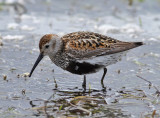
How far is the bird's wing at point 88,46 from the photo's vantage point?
24.3ft

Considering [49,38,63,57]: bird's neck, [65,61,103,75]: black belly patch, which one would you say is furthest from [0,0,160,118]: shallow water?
[49,38,63,57]: bird's neck

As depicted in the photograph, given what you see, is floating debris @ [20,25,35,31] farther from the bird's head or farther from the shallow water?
the bird's head

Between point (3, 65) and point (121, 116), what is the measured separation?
3899 mm

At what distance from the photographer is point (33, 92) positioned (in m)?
7.12

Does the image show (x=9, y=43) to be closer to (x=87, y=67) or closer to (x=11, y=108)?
(x=87, y=67)

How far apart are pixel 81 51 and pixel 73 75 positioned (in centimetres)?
119

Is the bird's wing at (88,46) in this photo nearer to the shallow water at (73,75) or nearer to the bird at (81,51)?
the bird at (81,51)

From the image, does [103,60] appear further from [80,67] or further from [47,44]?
[47,44]

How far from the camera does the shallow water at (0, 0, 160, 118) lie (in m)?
6.29

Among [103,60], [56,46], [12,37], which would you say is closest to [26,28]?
[12,37]

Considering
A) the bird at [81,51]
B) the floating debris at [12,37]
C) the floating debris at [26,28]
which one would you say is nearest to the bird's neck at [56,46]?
the bird at [81,51]

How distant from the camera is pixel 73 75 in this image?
8430mm

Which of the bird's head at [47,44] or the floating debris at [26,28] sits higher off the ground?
the floating debris at [26,28]

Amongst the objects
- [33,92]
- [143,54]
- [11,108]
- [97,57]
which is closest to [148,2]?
[143,54]
